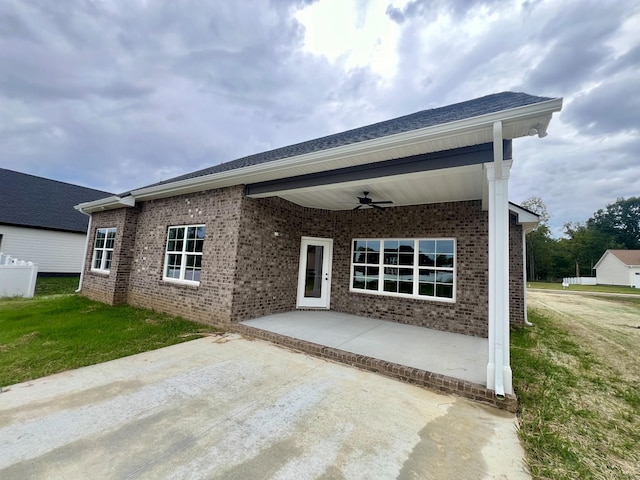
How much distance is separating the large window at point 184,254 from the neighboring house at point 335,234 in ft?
0.15

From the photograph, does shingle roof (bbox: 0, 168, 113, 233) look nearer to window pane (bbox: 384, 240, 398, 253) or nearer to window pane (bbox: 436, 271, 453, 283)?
window pane (bbox: 384, 240, 398, 253)

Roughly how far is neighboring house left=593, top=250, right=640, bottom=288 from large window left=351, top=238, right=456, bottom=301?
42.0 meters

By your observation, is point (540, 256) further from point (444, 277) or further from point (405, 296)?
point (405, 296)

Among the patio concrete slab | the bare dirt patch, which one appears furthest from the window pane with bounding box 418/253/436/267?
the bare dirt patch

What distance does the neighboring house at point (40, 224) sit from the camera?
45.4 feet

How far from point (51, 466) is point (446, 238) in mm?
6934

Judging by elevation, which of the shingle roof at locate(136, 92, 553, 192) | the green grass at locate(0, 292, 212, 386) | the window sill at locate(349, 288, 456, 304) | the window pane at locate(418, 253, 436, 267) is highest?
the shingle roof at locate(136, 92, 553, 192)

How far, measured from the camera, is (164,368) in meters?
3.73

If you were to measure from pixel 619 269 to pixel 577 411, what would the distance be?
1836 inches

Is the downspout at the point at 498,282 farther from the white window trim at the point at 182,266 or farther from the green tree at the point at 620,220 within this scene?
the green tree at the point at 620,220

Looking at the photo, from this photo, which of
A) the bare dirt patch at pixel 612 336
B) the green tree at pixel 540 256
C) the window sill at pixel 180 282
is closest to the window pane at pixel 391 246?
the bare dirt patch at pixel 612 336

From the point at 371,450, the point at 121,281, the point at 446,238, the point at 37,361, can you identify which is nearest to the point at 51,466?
the point at 371,450

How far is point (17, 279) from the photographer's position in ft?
30.2

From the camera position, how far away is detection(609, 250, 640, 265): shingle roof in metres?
32.2
